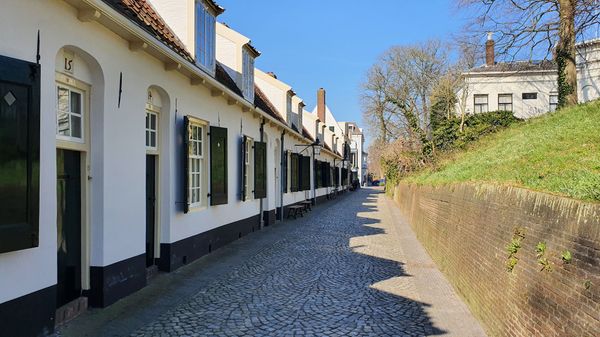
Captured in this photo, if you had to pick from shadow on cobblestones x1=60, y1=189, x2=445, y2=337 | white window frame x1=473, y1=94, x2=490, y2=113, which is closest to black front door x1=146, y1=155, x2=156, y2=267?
shadow on cobblestones x1=60, y1=189, x2=445, y2=337

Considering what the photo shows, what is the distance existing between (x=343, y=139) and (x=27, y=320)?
49323 mm

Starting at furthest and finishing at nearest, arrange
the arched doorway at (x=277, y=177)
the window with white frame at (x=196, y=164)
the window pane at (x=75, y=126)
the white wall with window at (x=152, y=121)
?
1. the arched doorway at (x=277, y=177)
2. the window with white frame at (x=196, y=164)
3. the white wall with window at (x=152, y=121)
4. the window pane at (x=75, y=126)

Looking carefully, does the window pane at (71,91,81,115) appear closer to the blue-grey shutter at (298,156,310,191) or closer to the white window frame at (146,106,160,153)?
the white window frame at (146,106,160,153)

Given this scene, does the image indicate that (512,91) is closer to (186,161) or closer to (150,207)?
(186,161)

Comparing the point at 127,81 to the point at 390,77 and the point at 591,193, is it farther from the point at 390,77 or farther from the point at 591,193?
the point at 390,77

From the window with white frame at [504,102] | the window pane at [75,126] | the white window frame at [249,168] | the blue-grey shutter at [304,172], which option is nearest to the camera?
the window pane at [75,126]

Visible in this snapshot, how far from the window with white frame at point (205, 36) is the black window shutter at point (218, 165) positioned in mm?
1571

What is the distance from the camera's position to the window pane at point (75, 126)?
6016 millimetres

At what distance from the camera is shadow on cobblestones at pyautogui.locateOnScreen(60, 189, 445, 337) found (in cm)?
566

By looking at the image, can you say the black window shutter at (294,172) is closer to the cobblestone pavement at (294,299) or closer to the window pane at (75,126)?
the cobblestone pavement at (294,299)

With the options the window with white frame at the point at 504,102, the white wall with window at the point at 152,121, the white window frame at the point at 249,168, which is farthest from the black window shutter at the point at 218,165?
the window with white frame at the point at 504,102

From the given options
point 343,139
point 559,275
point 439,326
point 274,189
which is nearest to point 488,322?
point 439,326

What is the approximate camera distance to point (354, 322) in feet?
19.6

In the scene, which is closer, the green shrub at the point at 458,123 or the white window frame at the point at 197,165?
the white window frame at the point at 197,165
